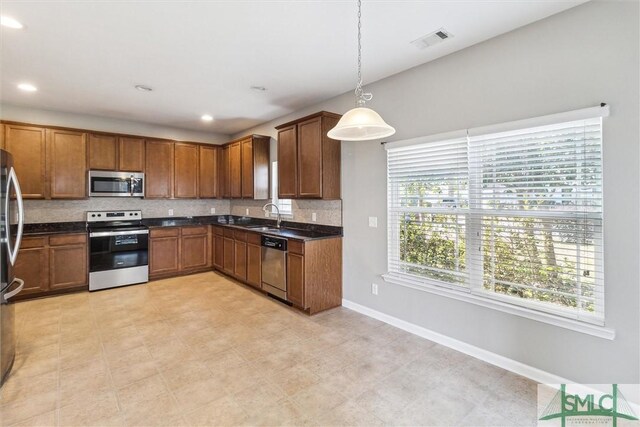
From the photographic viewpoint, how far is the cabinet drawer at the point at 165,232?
525cm

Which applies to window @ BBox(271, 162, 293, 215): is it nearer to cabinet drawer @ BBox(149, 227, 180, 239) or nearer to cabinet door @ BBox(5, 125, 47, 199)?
cabinet drawer @ BBox(149, 227, 180, 239)

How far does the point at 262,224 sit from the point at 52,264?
3.08 metres

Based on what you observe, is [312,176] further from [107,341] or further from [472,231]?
[107,341]

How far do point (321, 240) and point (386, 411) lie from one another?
208 centimetres

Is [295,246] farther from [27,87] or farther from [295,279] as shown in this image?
[27,87]

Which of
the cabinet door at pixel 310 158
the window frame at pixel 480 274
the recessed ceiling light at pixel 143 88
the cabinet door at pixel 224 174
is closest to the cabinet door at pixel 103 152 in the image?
the recessed ceiling light at pixel 143 88

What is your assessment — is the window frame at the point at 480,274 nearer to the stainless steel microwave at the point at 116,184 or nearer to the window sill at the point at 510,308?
the window sill at the point at 510,308

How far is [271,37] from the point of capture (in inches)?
105

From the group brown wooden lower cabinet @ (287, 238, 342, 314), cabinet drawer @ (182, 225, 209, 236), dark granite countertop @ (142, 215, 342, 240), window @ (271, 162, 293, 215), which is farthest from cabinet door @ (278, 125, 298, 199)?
cabinet drawer @ (182, 225, 209, 236)

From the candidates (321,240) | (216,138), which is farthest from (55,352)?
(216,138)

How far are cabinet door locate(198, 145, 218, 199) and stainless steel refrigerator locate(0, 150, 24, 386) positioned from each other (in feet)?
11.0

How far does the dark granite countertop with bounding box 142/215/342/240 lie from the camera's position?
4059 millimetres

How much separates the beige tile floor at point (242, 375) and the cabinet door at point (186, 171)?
2542mm

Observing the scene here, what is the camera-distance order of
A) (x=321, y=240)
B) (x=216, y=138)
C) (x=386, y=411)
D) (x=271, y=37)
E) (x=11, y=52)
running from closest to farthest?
(x=386, y=411)
(x=271, y=37)
(x=11, y=52)
(x=321, y=240)
(x=216, y=138)
